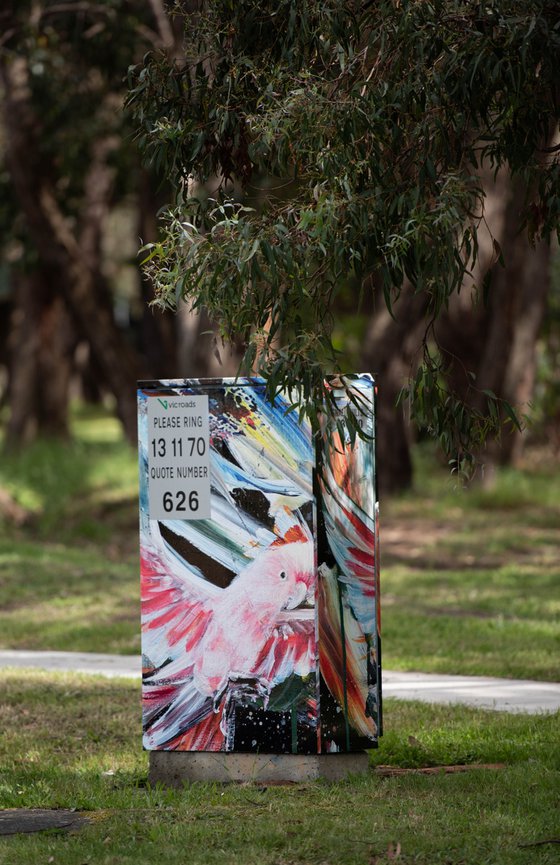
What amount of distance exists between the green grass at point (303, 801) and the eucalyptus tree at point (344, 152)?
1.61 m

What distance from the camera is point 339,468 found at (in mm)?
6480

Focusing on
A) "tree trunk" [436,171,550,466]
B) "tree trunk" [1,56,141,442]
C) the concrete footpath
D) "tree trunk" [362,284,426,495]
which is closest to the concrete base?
the concrete footpath

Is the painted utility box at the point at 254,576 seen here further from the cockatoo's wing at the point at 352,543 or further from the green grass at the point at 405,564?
the green grass at the point at 405,564

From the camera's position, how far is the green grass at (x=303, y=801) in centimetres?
534

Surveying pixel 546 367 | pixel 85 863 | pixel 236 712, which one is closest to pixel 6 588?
pixel 236 712

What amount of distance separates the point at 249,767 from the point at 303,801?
1.67 feet

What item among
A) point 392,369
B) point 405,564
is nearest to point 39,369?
point 392,369

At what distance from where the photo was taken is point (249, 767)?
21.5 feet

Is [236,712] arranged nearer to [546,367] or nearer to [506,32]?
[506,32]

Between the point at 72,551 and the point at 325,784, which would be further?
the point at 72,551

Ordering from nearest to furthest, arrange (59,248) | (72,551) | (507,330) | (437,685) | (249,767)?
(249,767), (437,685), (72,551), (59,248), (507,330)

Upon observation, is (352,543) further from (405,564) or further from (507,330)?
(507,330)

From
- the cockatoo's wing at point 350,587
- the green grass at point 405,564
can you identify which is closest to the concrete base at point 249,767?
the cockatoo's wing at point 350,587

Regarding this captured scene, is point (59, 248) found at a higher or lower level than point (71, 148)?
lower
